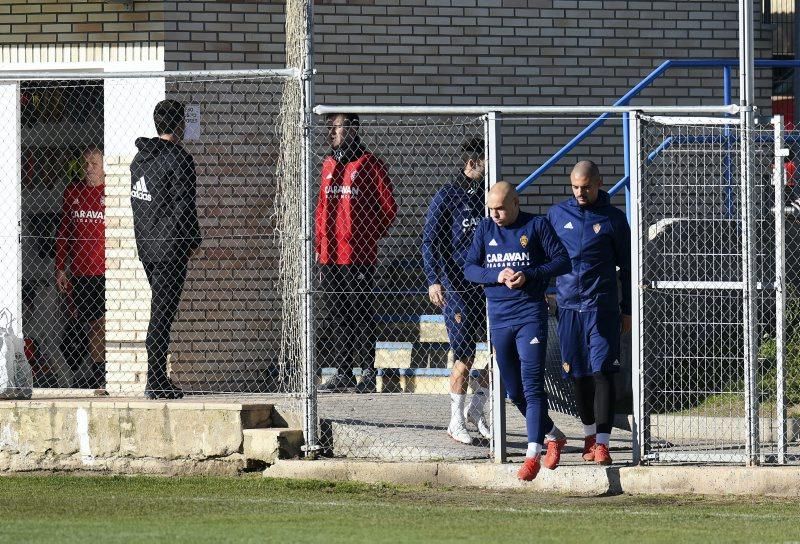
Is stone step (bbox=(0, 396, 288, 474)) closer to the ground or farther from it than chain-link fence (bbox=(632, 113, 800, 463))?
closer to the ground

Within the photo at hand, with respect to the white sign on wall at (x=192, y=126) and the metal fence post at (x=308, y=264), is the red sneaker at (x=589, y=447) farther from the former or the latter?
the white sign on wall at (x=192, y=126)

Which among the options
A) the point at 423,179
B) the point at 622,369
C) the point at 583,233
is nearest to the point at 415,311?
the point at 423,179

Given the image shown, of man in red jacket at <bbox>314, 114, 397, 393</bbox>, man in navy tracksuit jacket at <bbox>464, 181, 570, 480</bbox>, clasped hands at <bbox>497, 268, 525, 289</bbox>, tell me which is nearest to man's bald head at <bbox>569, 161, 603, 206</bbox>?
man in navy tracksuit jacket at <bbox>464, 181, 570, 480</bbox>

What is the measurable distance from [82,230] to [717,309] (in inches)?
196

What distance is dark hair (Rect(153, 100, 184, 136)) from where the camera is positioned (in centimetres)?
1088

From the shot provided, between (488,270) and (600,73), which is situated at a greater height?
(600,73)

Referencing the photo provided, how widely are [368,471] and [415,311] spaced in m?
3.42

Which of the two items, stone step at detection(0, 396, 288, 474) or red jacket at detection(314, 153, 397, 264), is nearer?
stone step at detection(0, 396, 288, 474)

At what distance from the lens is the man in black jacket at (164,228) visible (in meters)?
10.6

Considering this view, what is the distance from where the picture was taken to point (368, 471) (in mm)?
9445

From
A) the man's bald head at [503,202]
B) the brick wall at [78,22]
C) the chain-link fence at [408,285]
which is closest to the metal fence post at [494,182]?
the chain-link fence at [408,285]

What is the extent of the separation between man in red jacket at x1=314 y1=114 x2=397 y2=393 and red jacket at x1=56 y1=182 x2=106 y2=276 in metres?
1.76

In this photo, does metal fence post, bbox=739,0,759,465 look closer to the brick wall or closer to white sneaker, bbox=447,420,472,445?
white sneaker, bbox=447,420,472,445

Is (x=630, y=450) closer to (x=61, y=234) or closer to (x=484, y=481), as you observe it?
(x=484, y=481)
